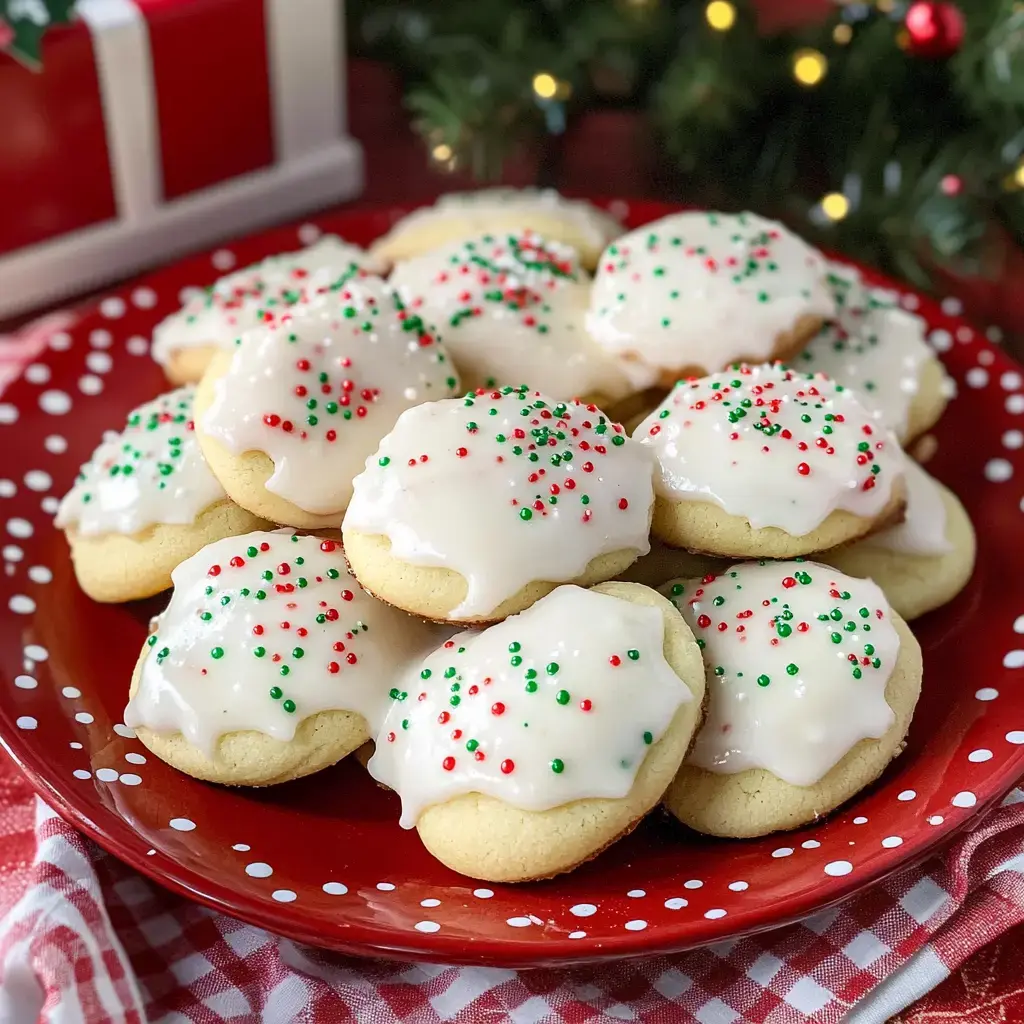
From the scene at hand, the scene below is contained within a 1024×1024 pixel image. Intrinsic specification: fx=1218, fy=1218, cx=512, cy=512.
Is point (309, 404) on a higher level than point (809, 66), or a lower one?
lower

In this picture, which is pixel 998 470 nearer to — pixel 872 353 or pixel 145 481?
pixel 872 353

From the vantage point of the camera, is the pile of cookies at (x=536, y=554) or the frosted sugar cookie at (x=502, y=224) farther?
the frosted sugar cookie at (x=502, y=224)

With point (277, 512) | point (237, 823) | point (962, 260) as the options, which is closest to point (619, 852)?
point (237, 823)

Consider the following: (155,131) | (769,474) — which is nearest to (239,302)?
(155,131)

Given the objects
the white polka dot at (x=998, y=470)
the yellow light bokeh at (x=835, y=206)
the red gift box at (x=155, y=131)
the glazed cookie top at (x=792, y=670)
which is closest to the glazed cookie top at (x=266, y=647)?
the glazed cookie top at (x=792, y=670)

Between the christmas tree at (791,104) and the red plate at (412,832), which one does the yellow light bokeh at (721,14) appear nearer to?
the christmas tree at (791,104)
